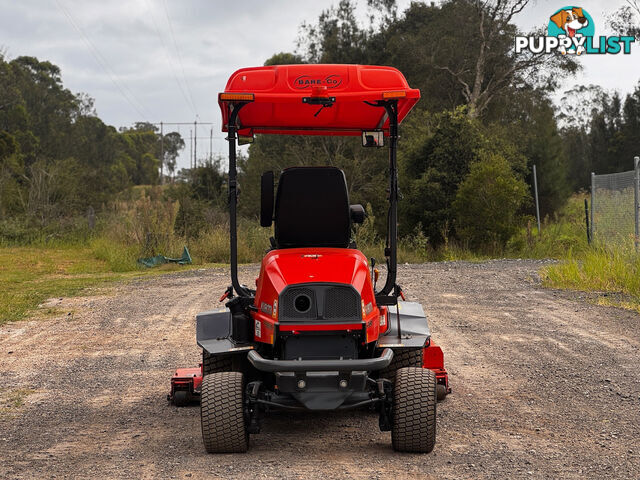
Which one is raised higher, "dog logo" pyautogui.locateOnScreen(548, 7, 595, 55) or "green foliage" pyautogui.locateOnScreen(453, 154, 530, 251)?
"dog logo" pyautogui.locateOnScreen(548, 7, 595, 55)

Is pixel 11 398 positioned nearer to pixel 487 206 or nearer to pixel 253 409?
pixel 253 409

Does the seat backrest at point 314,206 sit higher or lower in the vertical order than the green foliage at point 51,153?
lower

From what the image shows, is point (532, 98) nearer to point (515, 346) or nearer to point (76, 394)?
point (515, 346)

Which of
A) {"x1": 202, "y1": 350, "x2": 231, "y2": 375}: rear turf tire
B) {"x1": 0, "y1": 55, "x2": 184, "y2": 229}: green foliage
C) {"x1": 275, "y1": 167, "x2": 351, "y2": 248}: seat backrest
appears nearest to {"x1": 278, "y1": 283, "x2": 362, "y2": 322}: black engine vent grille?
{"x1": 275, "y1": 167, "x2": 351, "y2": 248}: seat backrest

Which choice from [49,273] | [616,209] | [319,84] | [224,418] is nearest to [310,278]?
[224,418]

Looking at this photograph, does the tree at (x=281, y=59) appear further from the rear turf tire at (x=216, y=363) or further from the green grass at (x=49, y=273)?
the rear turf tire at (x=216, y=363)

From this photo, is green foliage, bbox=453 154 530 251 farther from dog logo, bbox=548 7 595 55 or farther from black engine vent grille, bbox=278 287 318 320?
black engine vent grille, bbox=278 287 318 320

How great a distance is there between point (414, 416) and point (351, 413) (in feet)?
4.06

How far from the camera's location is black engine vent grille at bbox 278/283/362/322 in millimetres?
4918

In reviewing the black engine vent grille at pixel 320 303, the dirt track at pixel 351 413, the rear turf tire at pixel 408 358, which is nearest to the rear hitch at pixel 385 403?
the dirt track at pixel 351 413

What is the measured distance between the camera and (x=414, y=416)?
15.8ft

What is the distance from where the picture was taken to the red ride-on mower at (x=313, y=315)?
4.82m

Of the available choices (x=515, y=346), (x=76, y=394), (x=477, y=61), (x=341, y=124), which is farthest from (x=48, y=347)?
(x=477, y=61)

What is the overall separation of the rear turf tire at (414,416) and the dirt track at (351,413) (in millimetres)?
86
